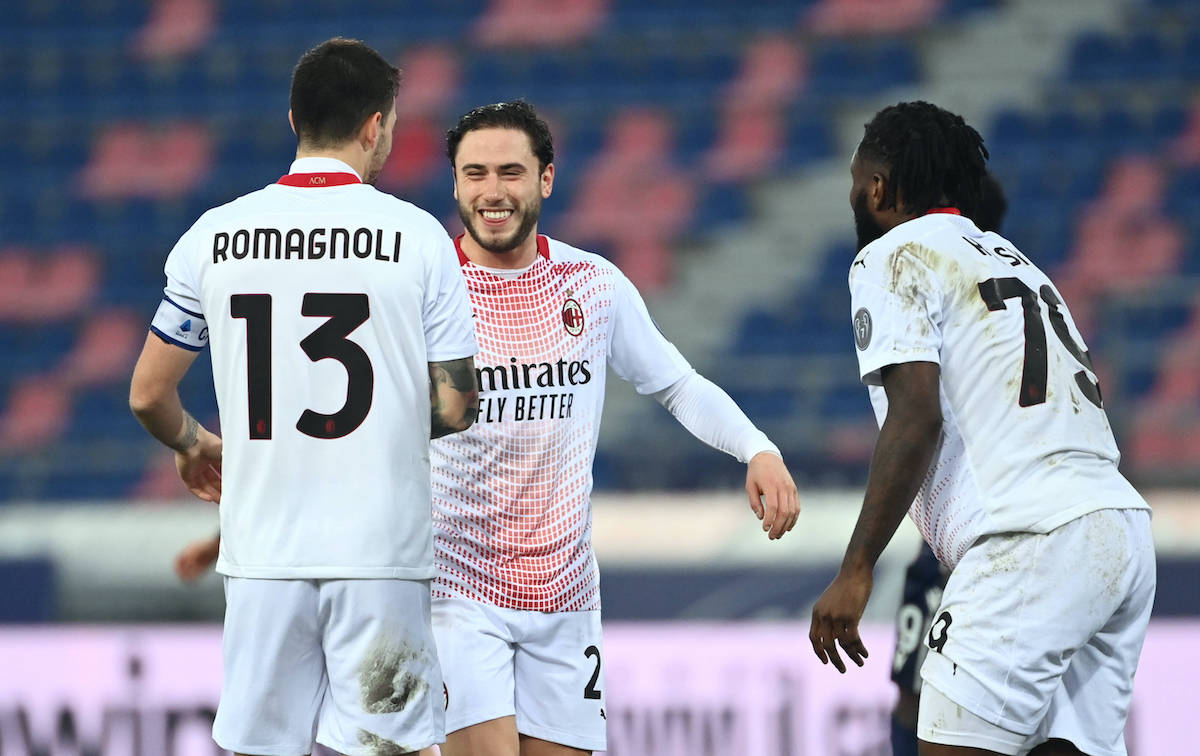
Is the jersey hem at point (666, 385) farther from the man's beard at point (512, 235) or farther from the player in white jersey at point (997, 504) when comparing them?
the player in white jersey at point (997, 504)

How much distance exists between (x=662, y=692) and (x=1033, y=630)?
3025 mm

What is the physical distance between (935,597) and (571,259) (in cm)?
145

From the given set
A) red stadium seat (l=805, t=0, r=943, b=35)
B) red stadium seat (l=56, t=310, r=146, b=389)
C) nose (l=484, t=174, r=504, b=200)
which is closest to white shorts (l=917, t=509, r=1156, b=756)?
nose (l=484, t=174, r=504, b=200)

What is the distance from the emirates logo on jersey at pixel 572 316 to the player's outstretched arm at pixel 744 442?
1.10 ft

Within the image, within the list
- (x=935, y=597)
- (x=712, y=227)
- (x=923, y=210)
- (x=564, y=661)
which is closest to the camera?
(x=923, y=210)

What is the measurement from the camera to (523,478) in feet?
12.5

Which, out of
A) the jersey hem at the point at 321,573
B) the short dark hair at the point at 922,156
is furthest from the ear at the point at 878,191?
the jersey hem at the point at 321,573

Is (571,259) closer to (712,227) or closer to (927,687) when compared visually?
(927,687)

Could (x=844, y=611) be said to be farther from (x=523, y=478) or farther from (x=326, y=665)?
(x=326, y=665)

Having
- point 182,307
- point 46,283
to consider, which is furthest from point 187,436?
point 46,283

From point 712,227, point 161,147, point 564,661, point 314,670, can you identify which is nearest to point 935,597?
point 564,661

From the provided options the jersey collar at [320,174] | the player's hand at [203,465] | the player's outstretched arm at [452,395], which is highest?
the jersey collar at [320,174]

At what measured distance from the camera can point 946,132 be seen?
140 inches

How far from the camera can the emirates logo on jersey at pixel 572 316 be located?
157 inches
